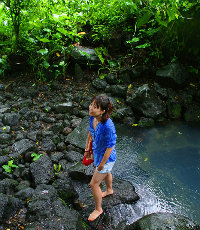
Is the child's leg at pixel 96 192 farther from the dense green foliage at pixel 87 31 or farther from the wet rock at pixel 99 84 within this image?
the dense green foliage at pixel 87 31

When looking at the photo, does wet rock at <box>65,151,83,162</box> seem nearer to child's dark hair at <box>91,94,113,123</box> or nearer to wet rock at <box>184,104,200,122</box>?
child's dark hair at <box>91,94,113,123</box>

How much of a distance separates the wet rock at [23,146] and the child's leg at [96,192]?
4.48 ft

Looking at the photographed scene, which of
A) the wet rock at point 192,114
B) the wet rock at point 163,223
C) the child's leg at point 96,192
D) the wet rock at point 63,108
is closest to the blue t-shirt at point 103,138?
the child's leg at point 96,192

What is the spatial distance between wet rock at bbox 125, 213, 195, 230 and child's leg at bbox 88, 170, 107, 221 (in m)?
0.41

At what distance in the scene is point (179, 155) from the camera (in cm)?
386

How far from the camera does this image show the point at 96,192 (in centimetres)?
248

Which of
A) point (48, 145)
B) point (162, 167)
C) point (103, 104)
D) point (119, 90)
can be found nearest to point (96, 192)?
point (103, 104)

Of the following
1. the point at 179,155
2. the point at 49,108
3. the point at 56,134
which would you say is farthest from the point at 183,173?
the point at 49,108

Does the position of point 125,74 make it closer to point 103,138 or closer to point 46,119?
point 46,119

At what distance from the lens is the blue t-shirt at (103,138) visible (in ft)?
7.27

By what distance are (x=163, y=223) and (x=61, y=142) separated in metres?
2.10

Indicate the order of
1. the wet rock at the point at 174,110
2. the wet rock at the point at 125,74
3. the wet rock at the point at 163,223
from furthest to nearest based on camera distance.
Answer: the wet rock at the point at 125,74 < the wet rock at the point at 174,110 < the wet rock at the point at 163,223

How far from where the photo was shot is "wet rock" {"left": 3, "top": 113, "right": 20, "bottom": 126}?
3.85 metres

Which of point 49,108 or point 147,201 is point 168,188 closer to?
point 147,201
